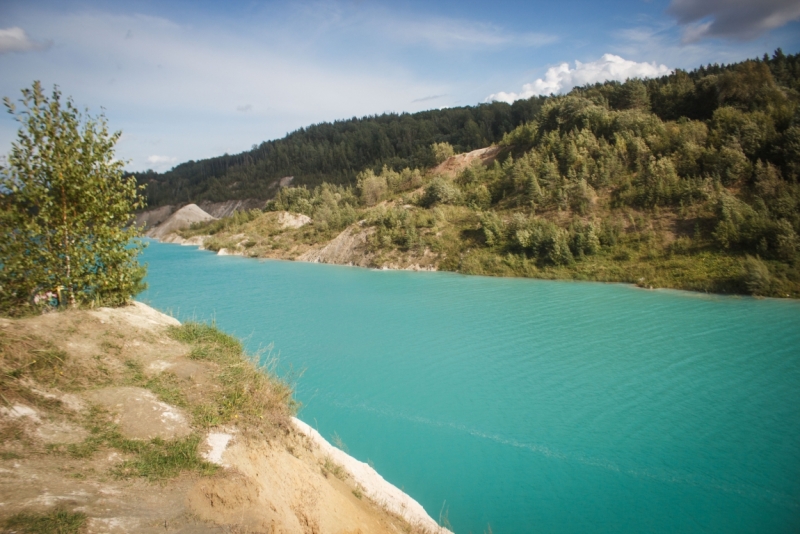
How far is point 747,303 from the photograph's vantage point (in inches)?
858

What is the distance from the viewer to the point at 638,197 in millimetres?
32750

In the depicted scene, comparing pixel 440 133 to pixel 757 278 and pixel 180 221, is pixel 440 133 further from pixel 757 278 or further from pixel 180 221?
pixel 757 278

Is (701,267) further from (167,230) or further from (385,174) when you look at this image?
(167,230)

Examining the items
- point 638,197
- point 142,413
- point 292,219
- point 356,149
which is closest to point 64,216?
point 142,413

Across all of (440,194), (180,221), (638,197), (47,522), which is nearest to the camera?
(47,522)

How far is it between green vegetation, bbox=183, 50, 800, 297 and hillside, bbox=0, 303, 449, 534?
26.1 metres

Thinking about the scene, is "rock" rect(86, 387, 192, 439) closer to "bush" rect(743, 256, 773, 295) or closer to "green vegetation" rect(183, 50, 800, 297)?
"green vegetation" rect(183, 50, 800, 297)

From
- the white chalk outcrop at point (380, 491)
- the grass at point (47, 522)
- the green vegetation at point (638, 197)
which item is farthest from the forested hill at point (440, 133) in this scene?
the grass at point (47, 522)

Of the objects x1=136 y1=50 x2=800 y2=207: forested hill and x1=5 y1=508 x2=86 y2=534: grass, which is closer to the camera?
x1=5 y1=508 x2=86 y2=534: grass

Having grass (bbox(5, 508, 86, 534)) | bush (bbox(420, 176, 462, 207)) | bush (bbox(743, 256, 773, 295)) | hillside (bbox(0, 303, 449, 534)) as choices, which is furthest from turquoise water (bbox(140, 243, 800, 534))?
bush (bbox(420, 176, 462, 207))

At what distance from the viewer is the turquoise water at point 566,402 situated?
879cm

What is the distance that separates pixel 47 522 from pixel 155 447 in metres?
1.79

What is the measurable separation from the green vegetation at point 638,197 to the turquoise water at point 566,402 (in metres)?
4.60

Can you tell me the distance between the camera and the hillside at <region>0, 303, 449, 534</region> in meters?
4.97
